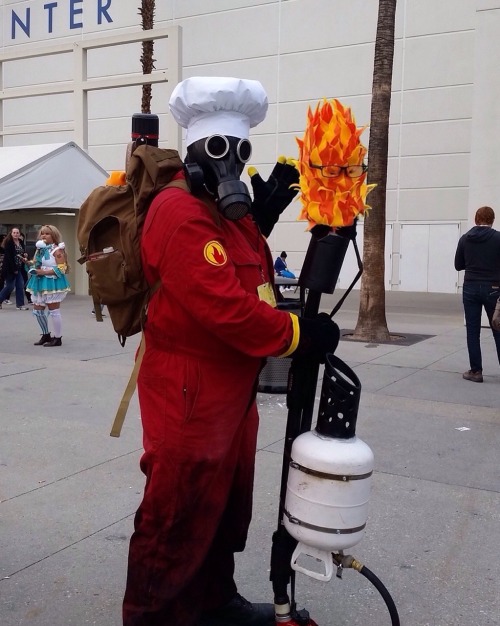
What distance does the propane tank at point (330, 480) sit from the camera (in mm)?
2211

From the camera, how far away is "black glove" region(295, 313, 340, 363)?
225cm

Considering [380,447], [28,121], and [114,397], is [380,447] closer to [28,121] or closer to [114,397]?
[114,397]

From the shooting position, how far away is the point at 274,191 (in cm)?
257

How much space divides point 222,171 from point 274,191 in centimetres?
35

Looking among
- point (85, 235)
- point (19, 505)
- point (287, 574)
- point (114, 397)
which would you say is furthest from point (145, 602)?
point (114, 397)

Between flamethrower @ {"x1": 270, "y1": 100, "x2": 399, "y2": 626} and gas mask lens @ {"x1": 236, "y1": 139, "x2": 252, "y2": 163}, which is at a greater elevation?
gas mask lens @ {"x1": 236, "y1": 139, "x2": 252, "y2": 163}

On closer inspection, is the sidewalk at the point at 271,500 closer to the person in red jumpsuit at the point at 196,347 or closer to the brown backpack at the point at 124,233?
the person in red jumpsuit at the point at 196,347

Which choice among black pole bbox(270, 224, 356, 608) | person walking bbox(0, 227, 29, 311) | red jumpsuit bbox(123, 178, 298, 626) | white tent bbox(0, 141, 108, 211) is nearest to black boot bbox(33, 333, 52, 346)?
person walking bbox(0, 227, 29, 311)

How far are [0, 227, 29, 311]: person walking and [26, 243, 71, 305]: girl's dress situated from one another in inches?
201

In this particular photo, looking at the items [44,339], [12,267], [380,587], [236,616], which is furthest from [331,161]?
[12,267]

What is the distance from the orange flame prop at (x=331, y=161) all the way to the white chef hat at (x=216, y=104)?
0.22m

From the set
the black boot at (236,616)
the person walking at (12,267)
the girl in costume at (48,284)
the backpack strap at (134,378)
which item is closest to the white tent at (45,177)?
the person walking at (12,267)

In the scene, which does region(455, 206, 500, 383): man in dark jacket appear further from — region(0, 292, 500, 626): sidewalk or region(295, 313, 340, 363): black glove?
region(295, 313, 340, 363): black glove

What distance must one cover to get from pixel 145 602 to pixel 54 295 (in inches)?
297
